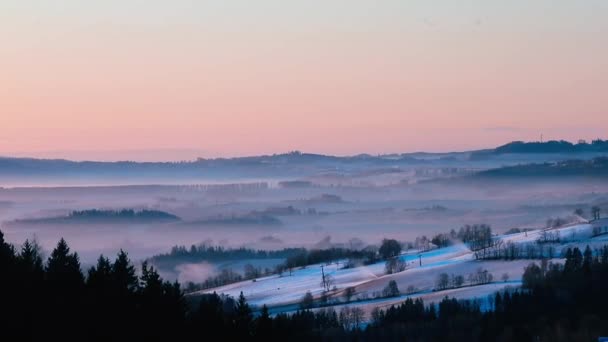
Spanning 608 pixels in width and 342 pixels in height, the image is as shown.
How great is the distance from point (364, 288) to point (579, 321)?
58.0 metres

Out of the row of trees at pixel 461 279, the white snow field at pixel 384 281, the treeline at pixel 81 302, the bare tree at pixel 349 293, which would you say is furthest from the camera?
the bare tree at pixel 349 293

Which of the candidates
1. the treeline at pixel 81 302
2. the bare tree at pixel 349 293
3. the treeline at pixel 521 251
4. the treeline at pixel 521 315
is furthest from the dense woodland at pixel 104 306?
the treeline at pixel 521 251

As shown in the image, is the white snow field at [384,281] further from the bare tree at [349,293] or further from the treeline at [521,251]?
the treeline at [521,251]

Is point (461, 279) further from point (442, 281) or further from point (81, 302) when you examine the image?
point (81, 302)

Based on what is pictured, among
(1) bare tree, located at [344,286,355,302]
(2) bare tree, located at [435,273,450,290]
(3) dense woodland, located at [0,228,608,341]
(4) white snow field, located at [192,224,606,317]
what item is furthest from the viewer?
(2) bare tree, located at [435,273,450,290]

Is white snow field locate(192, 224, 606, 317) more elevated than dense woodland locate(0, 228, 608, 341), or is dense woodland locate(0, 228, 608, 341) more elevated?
dense woodland locate(0, 228, 608, 341)

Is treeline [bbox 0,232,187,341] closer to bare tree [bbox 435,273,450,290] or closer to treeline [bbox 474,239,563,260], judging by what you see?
bare tree [bbox 435,273,450,290]

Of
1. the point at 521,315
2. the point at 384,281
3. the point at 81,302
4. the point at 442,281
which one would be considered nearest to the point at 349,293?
the point at 442,281

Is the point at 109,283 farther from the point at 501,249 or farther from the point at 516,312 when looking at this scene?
the point at 501,249

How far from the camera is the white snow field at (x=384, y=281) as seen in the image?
446ft

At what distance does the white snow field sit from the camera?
136 m

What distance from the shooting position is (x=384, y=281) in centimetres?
15988

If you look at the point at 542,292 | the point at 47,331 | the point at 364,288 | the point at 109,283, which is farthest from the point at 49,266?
the point at 364,288

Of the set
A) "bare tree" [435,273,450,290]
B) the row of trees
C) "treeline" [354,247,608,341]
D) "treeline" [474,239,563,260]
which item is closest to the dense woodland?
"treeline" [354,247,608,341]
